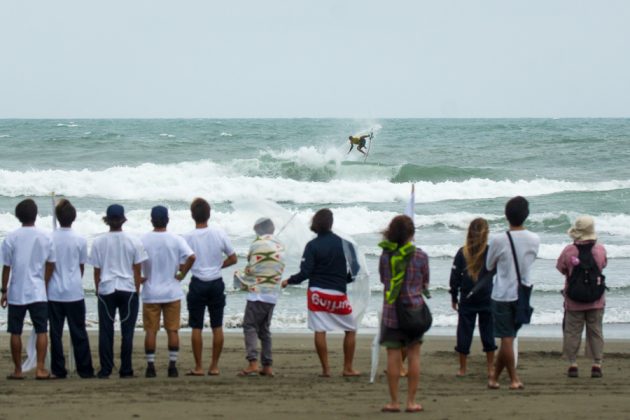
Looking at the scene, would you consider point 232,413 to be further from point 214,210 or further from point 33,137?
point 33,137

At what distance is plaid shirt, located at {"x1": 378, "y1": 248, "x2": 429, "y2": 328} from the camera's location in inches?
245

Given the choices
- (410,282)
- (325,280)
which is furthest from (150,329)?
(410,282)

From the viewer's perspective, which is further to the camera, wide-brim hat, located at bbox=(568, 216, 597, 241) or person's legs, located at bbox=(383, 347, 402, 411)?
wide-brim hat, located at bbox=(568, 216, 597, 241)

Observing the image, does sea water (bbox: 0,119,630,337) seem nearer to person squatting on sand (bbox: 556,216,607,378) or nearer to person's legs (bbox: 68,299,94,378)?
person's legs (bbox: 68,299,94,378)

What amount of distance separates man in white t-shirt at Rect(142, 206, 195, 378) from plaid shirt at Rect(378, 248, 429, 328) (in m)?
1.88

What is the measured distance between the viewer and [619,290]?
13.7 meters

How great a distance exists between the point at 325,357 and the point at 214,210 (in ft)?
58.1

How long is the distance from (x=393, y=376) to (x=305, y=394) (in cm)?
86

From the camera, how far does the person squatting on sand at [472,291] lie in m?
7.50

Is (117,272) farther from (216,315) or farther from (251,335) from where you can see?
(251,335)

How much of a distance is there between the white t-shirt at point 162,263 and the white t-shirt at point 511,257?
231cm

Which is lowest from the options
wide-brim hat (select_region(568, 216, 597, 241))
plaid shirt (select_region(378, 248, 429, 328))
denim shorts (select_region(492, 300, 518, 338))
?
denim shorts (select_region(492, 300, 518, 338))

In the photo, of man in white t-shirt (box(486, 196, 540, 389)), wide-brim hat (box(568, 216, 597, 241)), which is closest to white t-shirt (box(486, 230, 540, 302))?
man in white t-shirt (box(486, 196, 540, 389))

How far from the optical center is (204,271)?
7746mm
